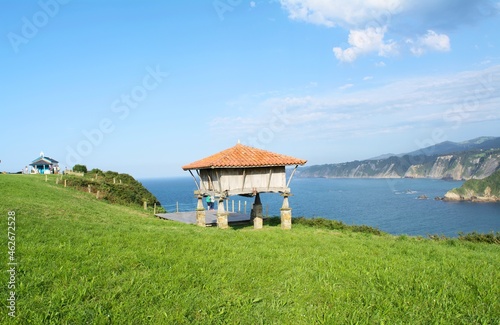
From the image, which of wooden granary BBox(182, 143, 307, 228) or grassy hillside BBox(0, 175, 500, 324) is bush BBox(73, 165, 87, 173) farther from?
grassy hillside BBox(0, 175, 500, 324)

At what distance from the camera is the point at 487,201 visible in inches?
4439

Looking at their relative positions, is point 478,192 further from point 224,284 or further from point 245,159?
point 224,284

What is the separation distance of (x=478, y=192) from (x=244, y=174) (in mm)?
128365

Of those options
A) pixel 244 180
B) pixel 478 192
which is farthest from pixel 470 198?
pixel 244 180

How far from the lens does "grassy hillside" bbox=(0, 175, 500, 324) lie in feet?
21.9

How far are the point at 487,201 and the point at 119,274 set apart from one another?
13235cm

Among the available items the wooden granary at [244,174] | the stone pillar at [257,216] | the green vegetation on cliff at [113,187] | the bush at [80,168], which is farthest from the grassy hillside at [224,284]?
the bush at [80,168]

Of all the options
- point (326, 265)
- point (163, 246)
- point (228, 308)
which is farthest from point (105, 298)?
point (326, 265)

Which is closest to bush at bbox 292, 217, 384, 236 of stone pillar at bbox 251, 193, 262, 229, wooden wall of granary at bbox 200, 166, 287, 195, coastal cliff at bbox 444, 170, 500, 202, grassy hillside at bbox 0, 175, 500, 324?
stone pillar at bbox 251, 193, 262, 229

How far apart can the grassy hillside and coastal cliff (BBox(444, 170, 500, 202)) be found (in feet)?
402

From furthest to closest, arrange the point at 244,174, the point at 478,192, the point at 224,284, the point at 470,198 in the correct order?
the point at 478,192, the point at 470,198, the point at 244,174, the point at 224,284

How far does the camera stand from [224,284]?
323 inches

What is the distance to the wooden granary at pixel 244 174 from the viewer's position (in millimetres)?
20359

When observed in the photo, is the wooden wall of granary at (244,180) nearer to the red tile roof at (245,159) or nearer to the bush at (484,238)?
the red tile roof at (245,159)
